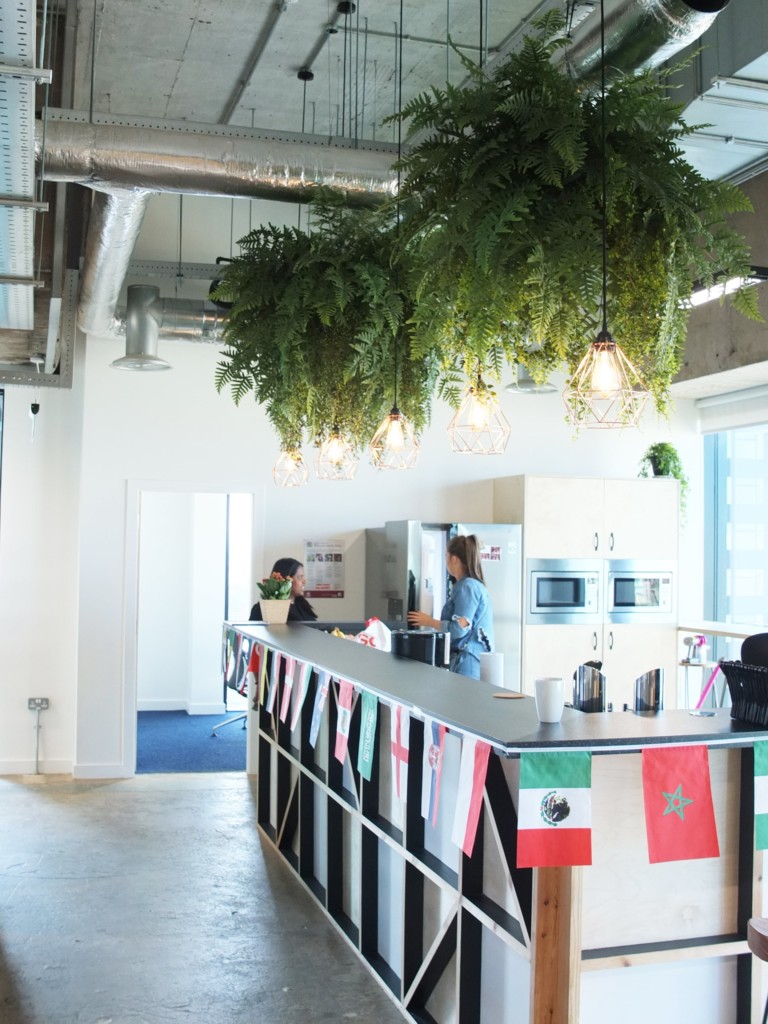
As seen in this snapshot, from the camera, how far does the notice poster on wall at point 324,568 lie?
25.7ft

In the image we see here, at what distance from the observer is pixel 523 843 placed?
105 inches

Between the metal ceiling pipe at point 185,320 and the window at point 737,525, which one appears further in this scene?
the window at point 737,525

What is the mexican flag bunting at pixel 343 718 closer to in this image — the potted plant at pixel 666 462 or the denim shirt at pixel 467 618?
the denim shirt at pixel 467 618

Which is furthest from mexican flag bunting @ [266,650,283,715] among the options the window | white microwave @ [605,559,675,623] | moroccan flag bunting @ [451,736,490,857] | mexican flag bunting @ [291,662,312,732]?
the window

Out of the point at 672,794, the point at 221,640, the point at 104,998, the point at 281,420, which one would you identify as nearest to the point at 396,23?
the point at 281,420

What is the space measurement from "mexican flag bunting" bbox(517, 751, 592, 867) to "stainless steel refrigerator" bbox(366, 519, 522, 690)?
4.28m

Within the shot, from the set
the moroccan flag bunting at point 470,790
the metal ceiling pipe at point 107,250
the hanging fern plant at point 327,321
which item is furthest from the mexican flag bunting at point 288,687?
the metal ceiling pipe at point 107,250

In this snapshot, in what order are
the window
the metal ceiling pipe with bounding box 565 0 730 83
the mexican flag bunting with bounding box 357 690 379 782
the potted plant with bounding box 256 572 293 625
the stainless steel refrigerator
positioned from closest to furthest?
1. the metal ceiling pipe with bounding box 565 0 730 83
2. the mexican flag bunting with bounding box 357 690 379 782
3. the potted plant with bounding box 256 572 293 625
4. the stainless steel refrigerator
5. the window

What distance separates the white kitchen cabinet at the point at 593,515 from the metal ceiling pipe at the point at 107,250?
318cm

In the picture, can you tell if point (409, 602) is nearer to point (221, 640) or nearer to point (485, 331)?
point (221, 640)

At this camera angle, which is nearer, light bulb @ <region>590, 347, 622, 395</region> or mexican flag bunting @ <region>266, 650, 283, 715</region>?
light bulb @ <region>590, 347, 622, 395</region>

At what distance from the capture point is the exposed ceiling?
4098mm

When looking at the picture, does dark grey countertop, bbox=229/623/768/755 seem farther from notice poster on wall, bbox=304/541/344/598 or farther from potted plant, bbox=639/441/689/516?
potted plant, bbox=639/441/689/516

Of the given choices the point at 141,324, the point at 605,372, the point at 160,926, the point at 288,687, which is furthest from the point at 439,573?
the point at 605,372
